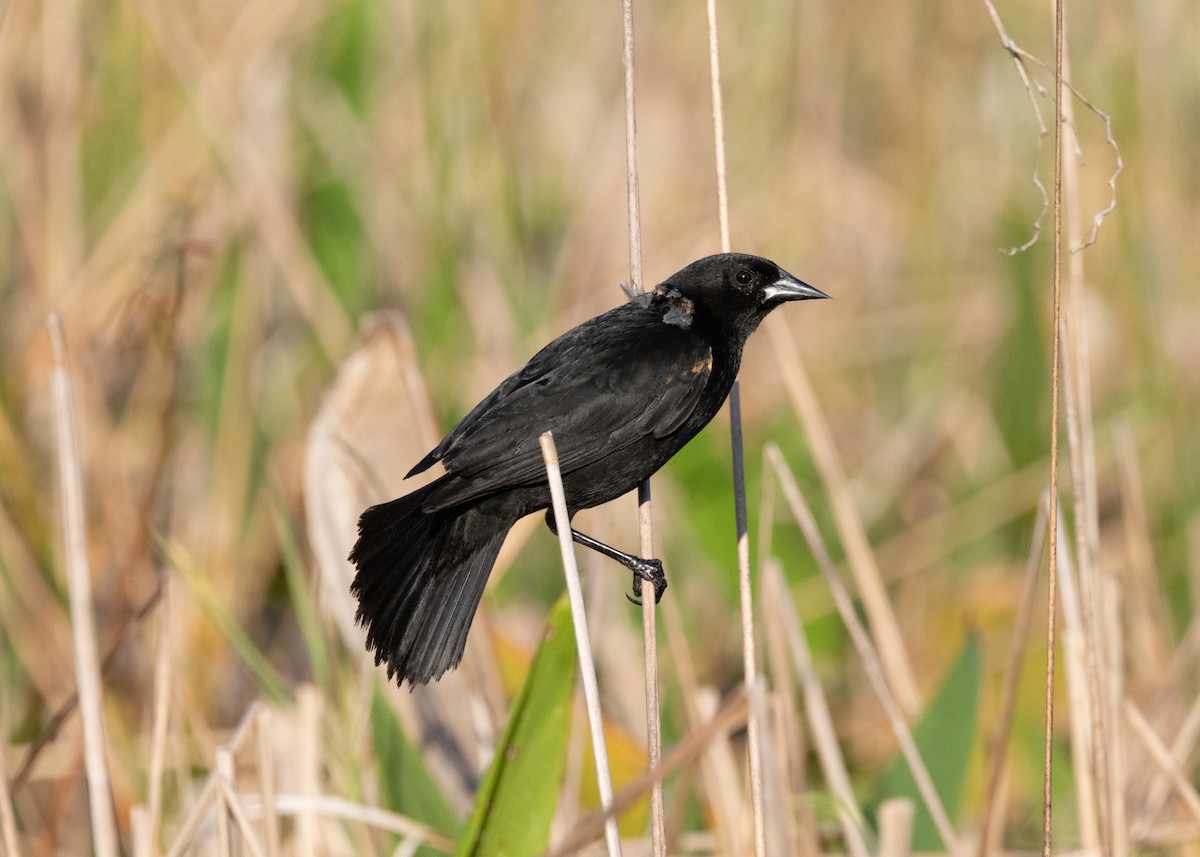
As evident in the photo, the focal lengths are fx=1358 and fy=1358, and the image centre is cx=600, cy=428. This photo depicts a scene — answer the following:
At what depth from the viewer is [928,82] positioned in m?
5.08

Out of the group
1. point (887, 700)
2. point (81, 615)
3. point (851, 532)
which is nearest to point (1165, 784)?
point (887, 700)

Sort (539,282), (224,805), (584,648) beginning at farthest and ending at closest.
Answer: (539,282)
(224,805)
(584,648)

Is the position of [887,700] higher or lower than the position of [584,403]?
lower

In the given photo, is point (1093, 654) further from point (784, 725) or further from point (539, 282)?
point (539, 282)

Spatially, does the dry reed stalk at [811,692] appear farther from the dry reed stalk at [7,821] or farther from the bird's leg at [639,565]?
the dry reed stalk at [7,821]

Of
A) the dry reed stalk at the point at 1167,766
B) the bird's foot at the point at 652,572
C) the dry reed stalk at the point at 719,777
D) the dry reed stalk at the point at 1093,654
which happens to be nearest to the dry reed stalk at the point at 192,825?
the bird's foot at the point at 652,572

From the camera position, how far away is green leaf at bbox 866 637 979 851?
2428 millimetres

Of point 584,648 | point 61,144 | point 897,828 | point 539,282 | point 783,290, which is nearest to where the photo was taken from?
point 584,648

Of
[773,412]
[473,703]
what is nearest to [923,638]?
[773,412]

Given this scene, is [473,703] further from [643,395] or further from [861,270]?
[861,270]

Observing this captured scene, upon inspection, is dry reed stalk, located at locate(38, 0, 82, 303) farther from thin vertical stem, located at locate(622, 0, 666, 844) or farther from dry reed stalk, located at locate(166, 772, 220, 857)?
thin vertical stem, located at locate(622, 0, 666, 844)

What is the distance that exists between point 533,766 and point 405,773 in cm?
47

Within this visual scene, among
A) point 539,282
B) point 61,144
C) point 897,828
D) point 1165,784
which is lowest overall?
point 1165,784

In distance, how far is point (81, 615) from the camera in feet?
7.07
